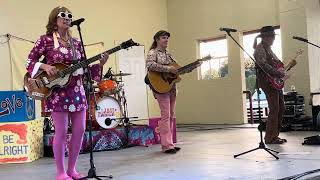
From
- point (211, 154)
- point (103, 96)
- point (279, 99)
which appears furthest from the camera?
point (103, 96)

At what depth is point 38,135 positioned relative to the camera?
5848 millimetres

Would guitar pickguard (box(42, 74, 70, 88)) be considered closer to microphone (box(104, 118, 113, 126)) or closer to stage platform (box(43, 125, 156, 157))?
stage platform (box(43, 125, 156, 157))

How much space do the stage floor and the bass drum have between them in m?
0.70

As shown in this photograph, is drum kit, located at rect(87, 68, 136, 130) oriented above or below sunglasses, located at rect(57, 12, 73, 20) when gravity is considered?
below

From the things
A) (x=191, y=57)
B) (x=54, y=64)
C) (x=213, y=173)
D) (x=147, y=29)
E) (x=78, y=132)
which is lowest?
(x=213, y=173)

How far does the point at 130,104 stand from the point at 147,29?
7.00 ft

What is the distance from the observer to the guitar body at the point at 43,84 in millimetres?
3424

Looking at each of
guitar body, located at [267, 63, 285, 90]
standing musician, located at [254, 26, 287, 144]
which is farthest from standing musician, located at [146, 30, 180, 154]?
guitar body, located at [267, 63, 285, 90]

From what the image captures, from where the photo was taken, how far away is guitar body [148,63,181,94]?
5324 millimetres

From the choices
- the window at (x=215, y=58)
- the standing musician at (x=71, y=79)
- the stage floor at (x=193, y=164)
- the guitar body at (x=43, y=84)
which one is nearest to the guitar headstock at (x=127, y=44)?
the standing musician at (x=71, y=79)

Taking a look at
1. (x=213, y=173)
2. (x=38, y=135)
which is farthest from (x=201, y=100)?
(x=213, y=173)


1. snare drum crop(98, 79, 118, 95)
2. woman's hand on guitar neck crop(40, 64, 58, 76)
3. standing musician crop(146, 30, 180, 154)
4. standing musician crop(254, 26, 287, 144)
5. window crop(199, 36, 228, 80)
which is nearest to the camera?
woman's hand on guitar neck crop(40, 64, 58, 76)

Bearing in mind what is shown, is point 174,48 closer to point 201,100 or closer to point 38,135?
point 201,100

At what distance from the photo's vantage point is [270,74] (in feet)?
17.7
